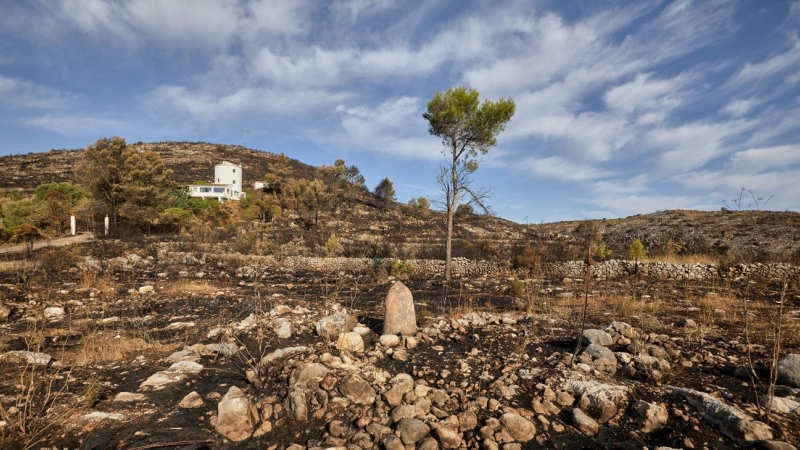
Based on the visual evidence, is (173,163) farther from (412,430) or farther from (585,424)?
(585,424)

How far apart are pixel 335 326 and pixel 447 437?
3.29 metres

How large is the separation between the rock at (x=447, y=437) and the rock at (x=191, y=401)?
8.79 feet

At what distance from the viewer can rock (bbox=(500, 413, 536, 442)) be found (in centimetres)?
311

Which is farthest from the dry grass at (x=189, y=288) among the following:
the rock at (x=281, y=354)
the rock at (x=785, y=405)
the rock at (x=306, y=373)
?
the rock at (x=785, y=405)

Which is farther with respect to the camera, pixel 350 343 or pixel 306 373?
pixel 350 343

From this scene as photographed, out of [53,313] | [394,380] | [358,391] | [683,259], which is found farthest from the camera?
[683,259]

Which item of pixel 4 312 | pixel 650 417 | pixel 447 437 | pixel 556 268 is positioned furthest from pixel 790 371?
pixel 4 312

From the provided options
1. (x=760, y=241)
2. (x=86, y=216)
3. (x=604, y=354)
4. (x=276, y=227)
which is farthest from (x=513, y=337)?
(x=86, y=216)

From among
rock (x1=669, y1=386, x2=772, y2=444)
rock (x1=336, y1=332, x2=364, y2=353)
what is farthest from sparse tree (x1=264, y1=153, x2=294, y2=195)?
rock (x1=669, y1=386, x2=772, y2=444)

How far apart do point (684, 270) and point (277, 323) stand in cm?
1624

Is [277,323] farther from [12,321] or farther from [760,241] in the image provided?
[760,241]

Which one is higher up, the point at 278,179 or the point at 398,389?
the point at 278,179

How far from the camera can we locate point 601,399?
3.47 metres

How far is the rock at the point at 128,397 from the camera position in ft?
11.9
